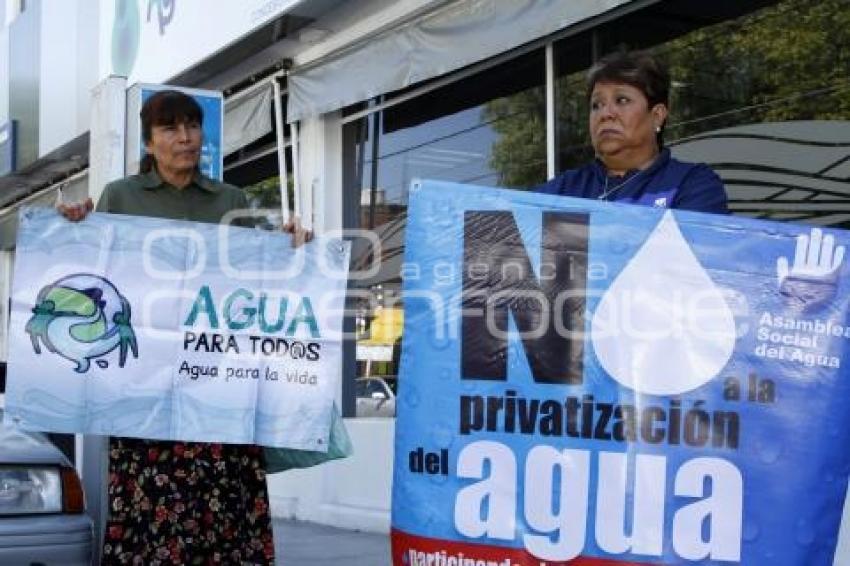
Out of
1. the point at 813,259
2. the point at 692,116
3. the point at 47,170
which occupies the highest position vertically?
the point at 47,170

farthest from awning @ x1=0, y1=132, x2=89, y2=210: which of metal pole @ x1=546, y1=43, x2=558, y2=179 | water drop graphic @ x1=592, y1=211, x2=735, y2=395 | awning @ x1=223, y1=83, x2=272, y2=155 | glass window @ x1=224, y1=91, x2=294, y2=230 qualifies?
water drop graphic @ x1=592, y1=211, x2=735, y2=395

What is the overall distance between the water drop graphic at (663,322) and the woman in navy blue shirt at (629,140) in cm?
29

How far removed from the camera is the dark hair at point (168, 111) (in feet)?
10.4

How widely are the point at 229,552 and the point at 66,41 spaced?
9.80 metres

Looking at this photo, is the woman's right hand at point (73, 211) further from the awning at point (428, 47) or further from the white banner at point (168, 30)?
the white banner at point (168, 30)

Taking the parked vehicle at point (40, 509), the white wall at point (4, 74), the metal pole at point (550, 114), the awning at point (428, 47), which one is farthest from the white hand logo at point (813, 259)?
the white wall at point (4, 74)

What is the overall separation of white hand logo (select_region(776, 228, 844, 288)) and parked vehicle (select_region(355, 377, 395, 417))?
14.1 ft

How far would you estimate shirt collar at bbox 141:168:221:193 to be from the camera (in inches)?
128

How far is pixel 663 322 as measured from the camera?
7.34 feet

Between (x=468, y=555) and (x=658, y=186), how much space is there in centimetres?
101

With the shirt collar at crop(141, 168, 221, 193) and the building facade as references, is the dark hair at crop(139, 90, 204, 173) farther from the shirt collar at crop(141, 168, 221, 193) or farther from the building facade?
the building facade

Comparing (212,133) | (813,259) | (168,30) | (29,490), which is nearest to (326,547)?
(212,133)

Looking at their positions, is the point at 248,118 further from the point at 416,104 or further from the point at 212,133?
the point at 212,133

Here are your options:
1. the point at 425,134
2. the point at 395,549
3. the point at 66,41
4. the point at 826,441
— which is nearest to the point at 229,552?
the point at 395,549
